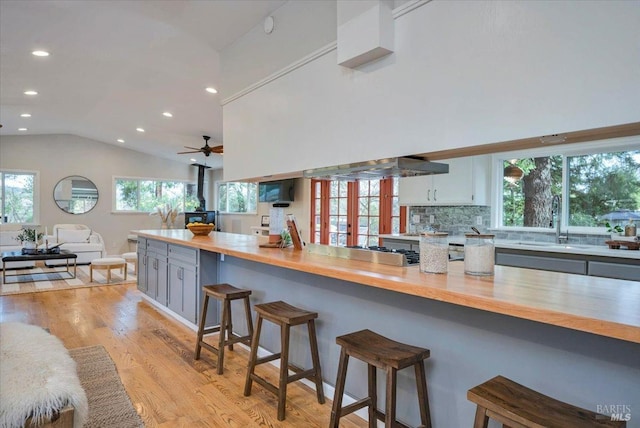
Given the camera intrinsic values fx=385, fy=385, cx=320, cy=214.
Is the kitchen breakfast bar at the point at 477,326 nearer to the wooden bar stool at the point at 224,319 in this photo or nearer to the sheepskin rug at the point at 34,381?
the wooden bar stool at the point at 224,319

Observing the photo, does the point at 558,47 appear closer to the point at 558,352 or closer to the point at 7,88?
the point at 558,352

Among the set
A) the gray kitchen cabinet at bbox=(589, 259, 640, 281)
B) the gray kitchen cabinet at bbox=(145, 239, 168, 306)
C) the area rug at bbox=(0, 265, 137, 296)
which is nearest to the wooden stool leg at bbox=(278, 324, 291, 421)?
the gray kitchen cabinet at bbox=(589, 259, 640, 281)

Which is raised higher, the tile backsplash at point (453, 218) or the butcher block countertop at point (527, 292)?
the tile backsplash at point (453, 218)

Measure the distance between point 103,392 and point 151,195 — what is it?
28.9ft

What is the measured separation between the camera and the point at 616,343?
1.32 m

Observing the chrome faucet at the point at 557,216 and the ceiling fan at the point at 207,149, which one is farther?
the ceiling fan at the point at 207,149

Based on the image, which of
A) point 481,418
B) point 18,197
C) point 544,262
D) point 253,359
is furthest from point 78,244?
point 481,418

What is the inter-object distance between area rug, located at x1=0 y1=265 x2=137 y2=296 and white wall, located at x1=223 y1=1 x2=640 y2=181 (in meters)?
5.14

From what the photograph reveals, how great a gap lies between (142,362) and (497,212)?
394 cm

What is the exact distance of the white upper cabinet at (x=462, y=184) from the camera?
4324mm

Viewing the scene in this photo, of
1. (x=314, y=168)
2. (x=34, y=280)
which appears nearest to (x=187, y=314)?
(x=314, y=168)

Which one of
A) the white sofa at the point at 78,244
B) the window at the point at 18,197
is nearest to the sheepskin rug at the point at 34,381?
the white sofa at the point at 78,244

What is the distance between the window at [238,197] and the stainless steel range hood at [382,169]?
657 cm

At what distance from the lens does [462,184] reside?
4.38 meters
